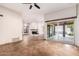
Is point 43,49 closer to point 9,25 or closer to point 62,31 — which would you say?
point 62,31

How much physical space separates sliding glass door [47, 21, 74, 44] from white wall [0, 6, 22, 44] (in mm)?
1020

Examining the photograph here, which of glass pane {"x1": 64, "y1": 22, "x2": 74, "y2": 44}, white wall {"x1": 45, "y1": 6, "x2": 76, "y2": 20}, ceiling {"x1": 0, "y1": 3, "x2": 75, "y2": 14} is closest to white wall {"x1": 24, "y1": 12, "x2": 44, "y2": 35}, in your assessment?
ceiling {"x1": 0, "y1": 3, "x2": 75, "y2": 14}

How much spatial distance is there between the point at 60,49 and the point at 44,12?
1.23m

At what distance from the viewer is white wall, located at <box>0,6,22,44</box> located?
9.21 ft

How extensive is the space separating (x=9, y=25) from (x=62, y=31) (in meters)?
1.60

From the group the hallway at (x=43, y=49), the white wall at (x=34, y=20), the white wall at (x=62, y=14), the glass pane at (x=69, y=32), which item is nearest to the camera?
the hallway at (x=43, y=49)

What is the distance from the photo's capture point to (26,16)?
2.90 metres

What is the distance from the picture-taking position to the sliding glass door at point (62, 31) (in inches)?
109

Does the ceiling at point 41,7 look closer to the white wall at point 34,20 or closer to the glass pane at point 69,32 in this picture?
the white wall at point 34,20

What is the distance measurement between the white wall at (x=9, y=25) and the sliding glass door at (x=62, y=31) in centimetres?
102

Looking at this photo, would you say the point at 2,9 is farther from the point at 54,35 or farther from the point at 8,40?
the point at 54,35

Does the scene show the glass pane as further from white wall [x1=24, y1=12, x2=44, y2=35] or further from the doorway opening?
white wall [x1=24, y1=12, x2=44, y2=35]

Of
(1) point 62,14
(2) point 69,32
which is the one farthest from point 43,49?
(1) point 62,14

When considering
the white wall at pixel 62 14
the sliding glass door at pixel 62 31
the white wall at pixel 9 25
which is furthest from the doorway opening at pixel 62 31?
the white wall at pixel 9 25
